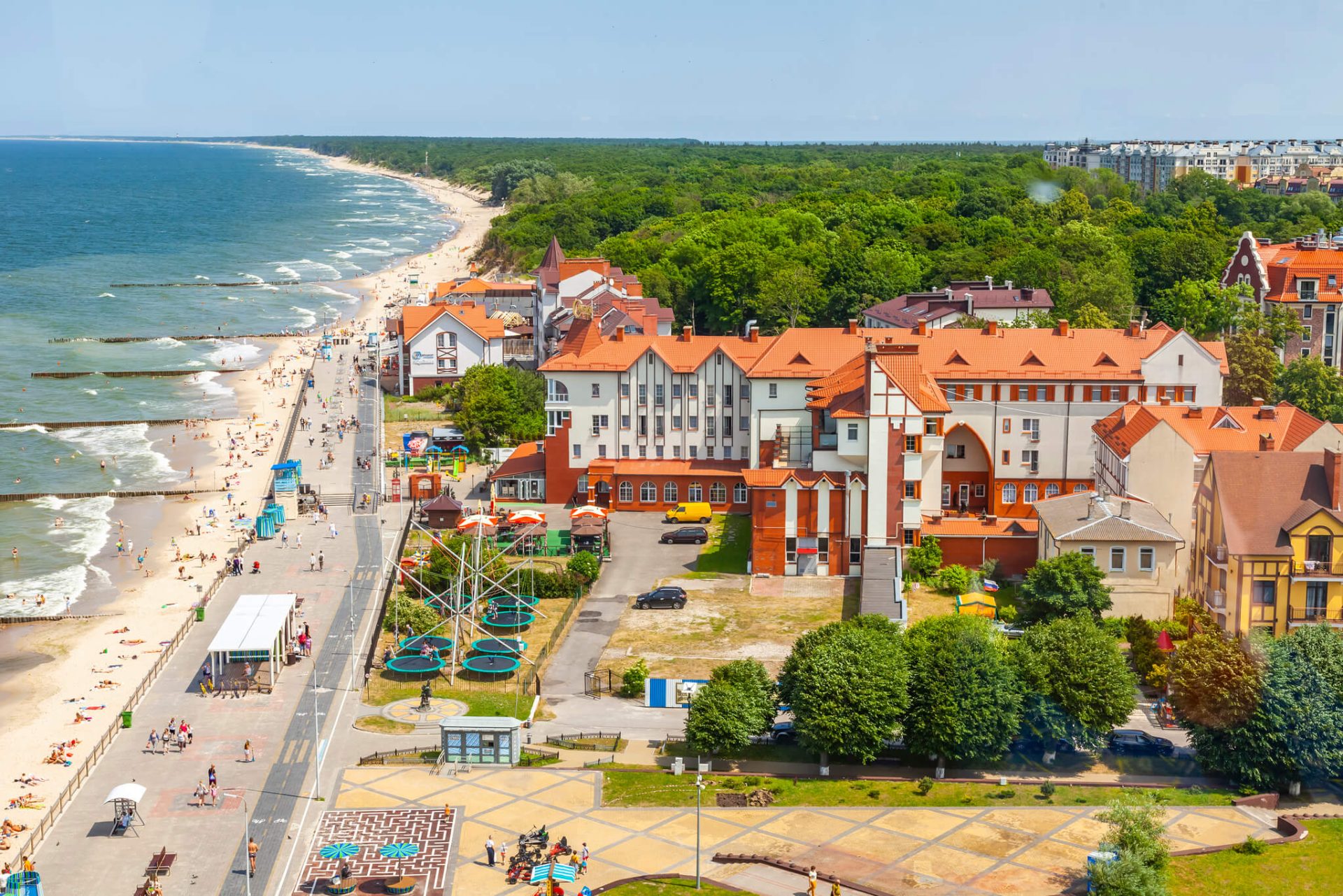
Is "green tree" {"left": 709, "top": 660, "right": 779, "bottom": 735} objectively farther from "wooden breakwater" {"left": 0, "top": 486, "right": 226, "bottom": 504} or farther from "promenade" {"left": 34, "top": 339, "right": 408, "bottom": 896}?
"wooden breakwater" {"left": 0, "top": 486, "right": 226, "bottom": 504}

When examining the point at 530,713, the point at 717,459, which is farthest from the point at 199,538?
the point at 530,713

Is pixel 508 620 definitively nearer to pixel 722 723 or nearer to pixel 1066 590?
pixel 722 723

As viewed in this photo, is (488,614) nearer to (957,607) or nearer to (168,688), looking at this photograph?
(168,688)

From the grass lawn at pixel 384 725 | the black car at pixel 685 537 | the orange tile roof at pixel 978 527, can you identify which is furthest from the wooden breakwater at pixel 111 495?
the orange tile roof at pixel 978 527

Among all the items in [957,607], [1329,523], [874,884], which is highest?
[1329,523]

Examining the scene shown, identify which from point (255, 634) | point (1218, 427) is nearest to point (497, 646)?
point (255, 634)

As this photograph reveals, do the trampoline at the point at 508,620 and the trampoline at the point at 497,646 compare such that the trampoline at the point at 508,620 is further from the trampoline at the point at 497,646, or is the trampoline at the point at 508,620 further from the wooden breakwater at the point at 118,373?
the wooden breakwater at the point at 118,373

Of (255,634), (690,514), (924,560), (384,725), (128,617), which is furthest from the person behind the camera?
(690,514)
